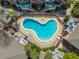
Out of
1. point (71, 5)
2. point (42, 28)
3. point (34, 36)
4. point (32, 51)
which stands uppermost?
point (71, 5)

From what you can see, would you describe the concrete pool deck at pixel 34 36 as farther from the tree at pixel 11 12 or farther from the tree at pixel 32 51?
the tree at pixel 32 51

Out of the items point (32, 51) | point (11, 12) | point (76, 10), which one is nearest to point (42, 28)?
point (11, 12)

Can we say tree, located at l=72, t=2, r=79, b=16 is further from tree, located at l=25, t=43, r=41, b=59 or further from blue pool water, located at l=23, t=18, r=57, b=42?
tree, located at l=25, t=43, r=41, b=59

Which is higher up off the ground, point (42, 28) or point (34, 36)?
point (42, 28)

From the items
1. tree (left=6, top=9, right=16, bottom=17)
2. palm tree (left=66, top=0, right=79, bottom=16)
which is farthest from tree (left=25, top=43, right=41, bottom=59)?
palm tree (left=66, top=0, right=79, bottom=16)

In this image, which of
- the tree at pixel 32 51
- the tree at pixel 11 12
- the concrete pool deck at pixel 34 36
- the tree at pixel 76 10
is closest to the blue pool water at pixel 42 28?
the concrete pool deck at pixel 34 36

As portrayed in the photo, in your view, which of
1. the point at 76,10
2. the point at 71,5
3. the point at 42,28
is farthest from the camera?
the point at 71,5

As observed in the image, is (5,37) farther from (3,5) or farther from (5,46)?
(3,5)

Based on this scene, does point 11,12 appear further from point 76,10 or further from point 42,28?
point 76,10

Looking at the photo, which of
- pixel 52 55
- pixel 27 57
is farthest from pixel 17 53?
pixel 52 55
